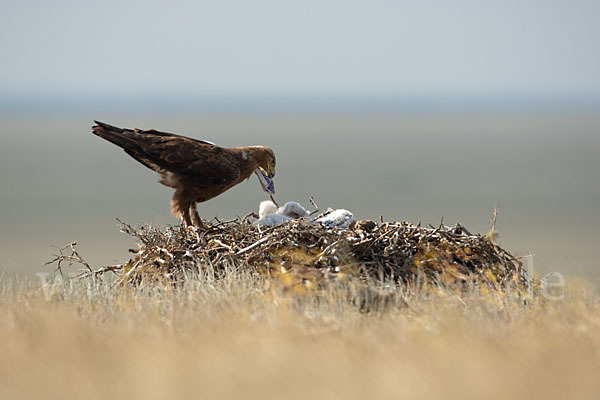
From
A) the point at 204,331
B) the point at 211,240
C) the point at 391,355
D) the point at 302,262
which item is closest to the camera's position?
the point at 391,355

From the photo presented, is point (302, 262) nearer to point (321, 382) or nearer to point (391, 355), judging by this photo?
point (391, 355)

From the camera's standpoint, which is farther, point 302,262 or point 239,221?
point 239,221

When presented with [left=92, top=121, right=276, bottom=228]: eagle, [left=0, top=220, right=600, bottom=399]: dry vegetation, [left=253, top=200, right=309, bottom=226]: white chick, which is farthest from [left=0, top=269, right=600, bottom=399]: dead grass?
[left=92, top=121, right=276, bottom=228]: eagle

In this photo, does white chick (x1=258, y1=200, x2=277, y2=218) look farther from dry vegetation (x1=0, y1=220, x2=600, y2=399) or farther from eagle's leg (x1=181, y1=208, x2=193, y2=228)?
dry vegetation (x1=0, y1=220, x2=600, y2=399)

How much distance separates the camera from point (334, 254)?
26.9 feet

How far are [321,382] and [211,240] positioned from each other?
4.31 meters

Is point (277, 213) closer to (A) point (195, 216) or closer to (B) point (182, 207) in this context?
(A) point (195, 216)

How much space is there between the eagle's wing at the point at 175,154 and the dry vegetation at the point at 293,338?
179cm

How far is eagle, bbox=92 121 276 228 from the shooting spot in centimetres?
962

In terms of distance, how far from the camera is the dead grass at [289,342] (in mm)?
4836

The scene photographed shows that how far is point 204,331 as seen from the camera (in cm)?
597

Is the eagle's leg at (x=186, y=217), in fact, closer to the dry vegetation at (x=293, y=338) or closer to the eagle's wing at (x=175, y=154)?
the eagle's wing at (x=175, y=154)

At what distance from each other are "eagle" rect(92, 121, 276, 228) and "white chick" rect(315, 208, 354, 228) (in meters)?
1.41

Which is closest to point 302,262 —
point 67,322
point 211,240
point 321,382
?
point 211,240
